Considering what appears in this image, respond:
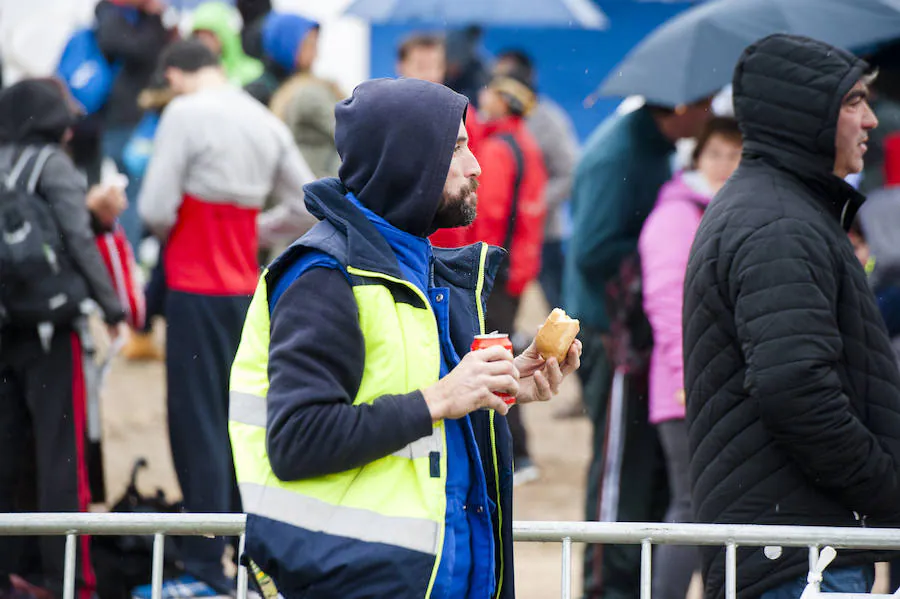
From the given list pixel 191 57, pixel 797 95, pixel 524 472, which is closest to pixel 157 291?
pixel 191 57

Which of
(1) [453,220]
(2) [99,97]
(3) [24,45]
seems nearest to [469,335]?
(1) [453,220]

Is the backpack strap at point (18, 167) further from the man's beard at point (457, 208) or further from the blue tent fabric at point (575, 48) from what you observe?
the blue tent fabric at point (575, 48)

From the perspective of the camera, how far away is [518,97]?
25.7 ft

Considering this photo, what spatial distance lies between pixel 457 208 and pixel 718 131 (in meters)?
2.72

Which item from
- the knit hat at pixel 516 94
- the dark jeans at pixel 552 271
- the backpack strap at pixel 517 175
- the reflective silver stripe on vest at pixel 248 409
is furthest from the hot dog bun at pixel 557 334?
the dark jeans at pixel 552 271

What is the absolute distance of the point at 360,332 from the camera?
8.68 feet

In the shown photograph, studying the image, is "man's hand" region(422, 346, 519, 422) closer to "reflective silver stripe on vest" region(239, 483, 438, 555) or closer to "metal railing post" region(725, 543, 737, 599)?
"reflective silver stripe on vest" region(239, 483, 438, 555)

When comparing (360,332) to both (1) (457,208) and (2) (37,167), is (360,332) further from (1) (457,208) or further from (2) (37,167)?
(2) (37,167)

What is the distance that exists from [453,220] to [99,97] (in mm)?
8434

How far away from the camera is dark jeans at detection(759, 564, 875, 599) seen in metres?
3.47

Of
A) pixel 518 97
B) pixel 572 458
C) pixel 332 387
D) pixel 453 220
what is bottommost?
pixel 572 458

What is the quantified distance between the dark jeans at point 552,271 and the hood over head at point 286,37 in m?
3.18

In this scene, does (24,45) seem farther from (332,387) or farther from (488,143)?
(332,387)

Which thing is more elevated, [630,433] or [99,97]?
[99,97]
